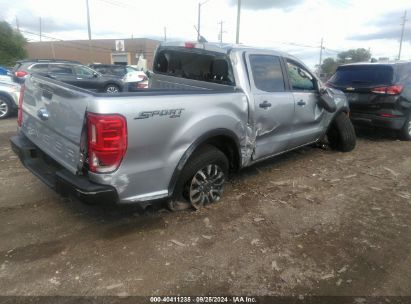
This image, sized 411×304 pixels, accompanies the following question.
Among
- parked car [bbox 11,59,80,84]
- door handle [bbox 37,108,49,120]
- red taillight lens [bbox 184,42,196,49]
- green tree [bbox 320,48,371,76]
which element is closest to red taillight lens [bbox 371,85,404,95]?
red taillight lens [bbox 184,42,196,49]

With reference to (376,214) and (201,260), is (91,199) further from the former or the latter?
(376,214)

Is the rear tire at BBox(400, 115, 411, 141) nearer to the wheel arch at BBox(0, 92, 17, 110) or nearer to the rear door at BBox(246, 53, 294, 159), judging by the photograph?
the rear door at BBox(246, 53, 294, 159)

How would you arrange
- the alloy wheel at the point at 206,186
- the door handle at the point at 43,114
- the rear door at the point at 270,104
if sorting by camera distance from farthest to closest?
the rear door at the point at 270,104 < the alloy wheel at the point at 206,186 < the door handle at the point at 43,114

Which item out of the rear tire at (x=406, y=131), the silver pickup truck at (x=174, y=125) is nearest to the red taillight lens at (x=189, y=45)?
the silver pickup truck at (x=174, y=125)

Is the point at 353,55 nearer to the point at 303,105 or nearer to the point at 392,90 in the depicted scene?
the point at 392,90

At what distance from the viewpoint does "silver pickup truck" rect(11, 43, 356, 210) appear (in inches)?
108

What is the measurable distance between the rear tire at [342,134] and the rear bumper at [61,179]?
15.1 ft

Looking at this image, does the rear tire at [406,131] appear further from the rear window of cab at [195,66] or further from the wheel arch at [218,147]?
the rear window of cab at [195,66]

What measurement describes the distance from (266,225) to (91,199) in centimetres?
181

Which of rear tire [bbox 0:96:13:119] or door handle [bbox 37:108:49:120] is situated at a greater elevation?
door handle [bbox 37:108:49:120]

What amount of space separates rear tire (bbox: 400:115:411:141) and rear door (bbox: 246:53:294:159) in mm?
3846

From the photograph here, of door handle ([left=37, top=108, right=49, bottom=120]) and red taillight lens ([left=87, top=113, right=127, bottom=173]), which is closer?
red taillight lens ([left=87, top=113, right=127, bottom=173])

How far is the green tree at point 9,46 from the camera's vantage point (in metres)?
47.8

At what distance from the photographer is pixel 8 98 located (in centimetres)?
908
